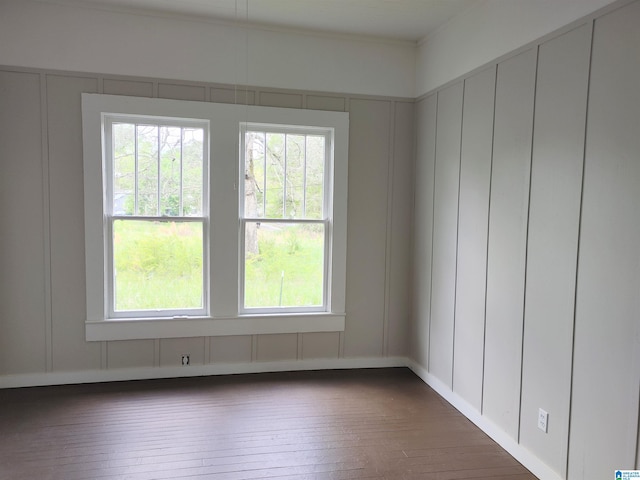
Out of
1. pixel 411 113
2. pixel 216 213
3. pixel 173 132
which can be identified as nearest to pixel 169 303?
pixel 216 213

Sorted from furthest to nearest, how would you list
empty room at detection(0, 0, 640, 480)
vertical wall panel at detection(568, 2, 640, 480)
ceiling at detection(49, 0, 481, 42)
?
1. ceiling at detection(49, 0, 481, 42)
2. empty room at detection(0, 0, 640, 480)
3. vertical wall panel at detection(568, 2, 640, 480)

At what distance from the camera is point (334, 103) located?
387cm

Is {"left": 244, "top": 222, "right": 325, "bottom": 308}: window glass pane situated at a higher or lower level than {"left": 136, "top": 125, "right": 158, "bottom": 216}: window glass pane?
lower

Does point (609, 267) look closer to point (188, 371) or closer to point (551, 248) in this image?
point (551, 248)

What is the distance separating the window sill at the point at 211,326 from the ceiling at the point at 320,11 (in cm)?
250

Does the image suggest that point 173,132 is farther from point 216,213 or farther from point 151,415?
point 151,415

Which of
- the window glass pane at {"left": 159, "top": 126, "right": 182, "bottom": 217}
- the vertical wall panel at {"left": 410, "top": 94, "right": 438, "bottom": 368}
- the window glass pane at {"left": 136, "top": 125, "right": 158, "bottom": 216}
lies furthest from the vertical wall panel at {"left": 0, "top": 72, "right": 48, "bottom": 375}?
the vertical wall panel at {"left": 410, "top": 94, "right": 438, "bottom": 368}

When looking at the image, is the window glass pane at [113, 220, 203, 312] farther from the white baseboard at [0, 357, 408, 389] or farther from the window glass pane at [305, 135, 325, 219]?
the window glass pane at [305, 135, 325, 219]

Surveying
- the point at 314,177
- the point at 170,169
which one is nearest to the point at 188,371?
the point at 170,169

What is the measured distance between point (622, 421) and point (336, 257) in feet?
7.97

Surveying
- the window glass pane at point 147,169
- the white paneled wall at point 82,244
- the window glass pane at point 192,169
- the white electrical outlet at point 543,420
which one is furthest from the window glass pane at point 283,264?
the white electrical outlet at point 543,420

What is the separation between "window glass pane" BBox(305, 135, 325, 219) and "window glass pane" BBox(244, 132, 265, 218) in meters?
0.41

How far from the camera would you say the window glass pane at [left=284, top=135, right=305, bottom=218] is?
153 inches

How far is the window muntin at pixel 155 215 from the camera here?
3.57 meters
